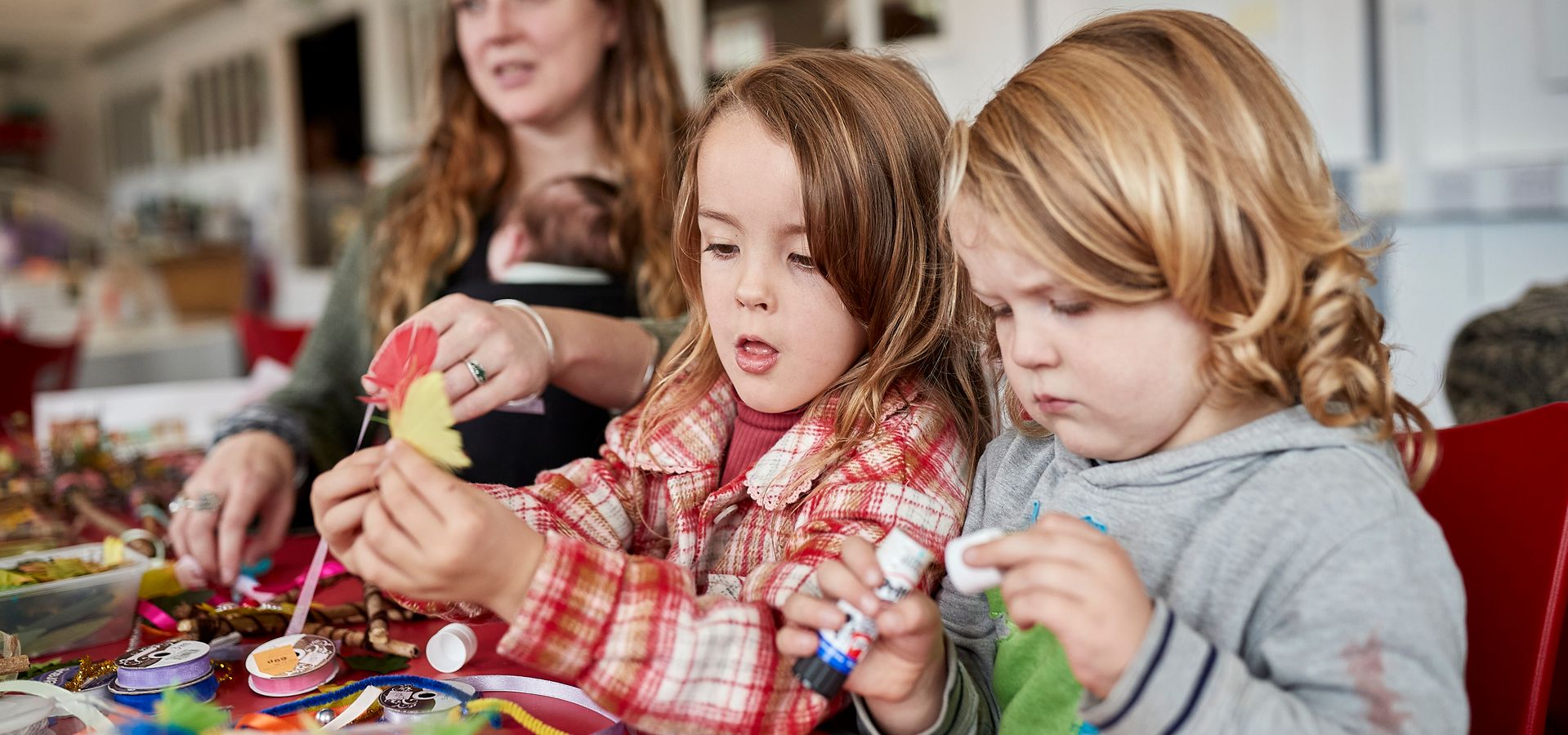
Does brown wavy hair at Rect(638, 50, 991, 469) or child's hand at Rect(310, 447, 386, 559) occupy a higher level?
brown wavy hair at Rect(638, 50, 991, 469)

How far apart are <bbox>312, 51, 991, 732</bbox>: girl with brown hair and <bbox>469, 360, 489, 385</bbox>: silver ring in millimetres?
102

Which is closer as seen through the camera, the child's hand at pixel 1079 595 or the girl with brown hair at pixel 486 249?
the child's hand at pixel 1079 595

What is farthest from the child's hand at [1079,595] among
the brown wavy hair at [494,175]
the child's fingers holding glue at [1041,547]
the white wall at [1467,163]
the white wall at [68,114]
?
the white wall at [68,114]

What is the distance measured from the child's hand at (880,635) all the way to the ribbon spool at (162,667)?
0.44m

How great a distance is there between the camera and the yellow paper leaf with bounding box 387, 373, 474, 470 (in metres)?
0.69

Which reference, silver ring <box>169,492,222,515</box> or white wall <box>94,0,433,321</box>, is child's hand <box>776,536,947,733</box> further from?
white wall <box>94,0,433,321</box>

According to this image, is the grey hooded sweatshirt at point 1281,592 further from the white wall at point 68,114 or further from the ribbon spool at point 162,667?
the white wall at point 68,114

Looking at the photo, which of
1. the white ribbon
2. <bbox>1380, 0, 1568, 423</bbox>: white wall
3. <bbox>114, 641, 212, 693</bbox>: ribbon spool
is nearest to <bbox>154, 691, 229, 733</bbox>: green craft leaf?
the white ribbon

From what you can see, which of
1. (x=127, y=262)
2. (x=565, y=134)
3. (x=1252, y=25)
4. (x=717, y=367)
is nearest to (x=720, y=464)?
(x=717, y=367)

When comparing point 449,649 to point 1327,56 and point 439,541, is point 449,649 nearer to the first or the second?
point 439,541

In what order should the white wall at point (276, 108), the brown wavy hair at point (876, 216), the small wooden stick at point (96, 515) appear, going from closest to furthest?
1. the brown wavy hair at point (876, 216)
2. the small wooden stick at point (96, 515)
3. the white wall at point (276, 108)

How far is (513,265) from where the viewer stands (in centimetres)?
145

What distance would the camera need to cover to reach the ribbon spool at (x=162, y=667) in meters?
0.80

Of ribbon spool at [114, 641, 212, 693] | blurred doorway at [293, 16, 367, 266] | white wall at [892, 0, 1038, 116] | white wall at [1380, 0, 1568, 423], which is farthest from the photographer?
blurred doorway at [293, 16, 367, 266]
